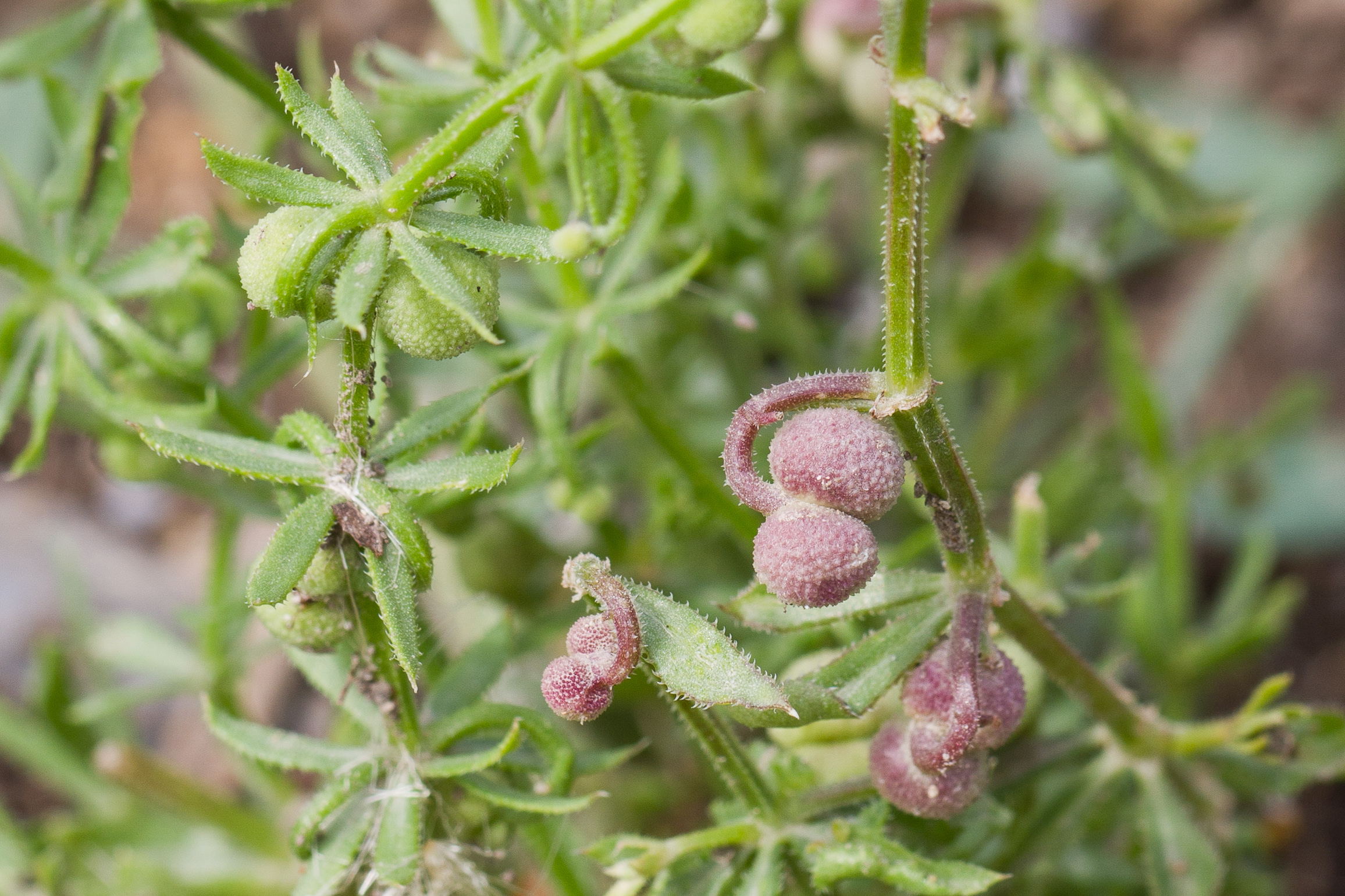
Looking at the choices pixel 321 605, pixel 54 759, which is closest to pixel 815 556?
pixel 321 605

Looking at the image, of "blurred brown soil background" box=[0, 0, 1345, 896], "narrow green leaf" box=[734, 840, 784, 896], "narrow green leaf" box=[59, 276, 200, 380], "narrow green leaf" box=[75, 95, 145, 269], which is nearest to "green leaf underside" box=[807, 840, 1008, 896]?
"narrow green leaf" box=[734, 840, 784, 896]

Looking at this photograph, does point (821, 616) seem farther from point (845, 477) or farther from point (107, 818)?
point (107, 818)

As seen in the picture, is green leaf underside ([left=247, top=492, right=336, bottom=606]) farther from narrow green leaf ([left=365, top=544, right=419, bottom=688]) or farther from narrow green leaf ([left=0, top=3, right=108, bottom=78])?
narrow green leaf ([left=0, top=3, right=108, bottom=78])

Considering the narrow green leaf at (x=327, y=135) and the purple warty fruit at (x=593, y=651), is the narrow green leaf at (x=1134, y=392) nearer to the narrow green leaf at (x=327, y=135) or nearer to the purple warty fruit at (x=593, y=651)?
the purple warty fruit at (x=593, y=651)

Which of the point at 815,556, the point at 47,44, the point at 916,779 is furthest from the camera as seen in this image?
the point at 47,44

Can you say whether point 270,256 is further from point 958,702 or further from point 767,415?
point 958,702
